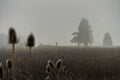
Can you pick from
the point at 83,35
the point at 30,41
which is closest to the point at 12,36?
the point at 30,41

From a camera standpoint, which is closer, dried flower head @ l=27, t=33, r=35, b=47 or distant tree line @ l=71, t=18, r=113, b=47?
dried flower head @ l=27, t=33, r=35, b=47

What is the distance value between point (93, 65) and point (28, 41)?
553 cm

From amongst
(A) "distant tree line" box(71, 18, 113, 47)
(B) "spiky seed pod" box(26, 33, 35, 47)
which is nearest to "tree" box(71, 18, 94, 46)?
(A) "distant tree line" box(71, 18, 113, 47)

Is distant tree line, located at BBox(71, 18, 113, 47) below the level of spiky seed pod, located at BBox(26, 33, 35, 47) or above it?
above

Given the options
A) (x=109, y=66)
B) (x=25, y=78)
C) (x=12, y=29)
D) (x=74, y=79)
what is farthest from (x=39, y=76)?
(x=12, y=29)

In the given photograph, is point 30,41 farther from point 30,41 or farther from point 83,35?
point 83,35

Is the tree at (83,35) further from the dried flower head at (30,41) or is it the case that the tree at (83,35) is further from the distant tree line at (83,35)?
the dried flower head at (30,41)

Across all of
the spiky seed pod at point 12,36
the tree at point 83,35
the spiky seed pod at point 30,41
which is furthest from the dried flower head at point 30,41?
the tree at point 83,35

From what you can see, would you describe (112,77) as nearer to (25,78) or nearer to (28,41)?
(25,78)

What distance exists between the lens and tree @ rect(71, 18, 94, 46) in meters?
52.7

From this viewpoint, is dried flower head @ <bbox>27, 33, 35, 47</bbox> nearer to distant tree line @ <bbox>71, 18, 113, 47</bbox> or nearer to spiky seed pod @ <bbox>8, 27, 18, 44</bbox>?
spiky seed pod @ <bbox>8, 27, 18, 44</bbox>

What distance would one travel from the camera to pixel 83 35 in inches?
2111

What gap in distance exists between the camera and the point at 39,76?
8375 mm

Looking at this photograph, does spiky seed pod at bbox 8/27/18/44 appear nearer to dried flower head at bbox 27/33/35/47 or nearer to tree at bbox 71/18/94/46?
dried flower head at bbox 27/33/35/47
